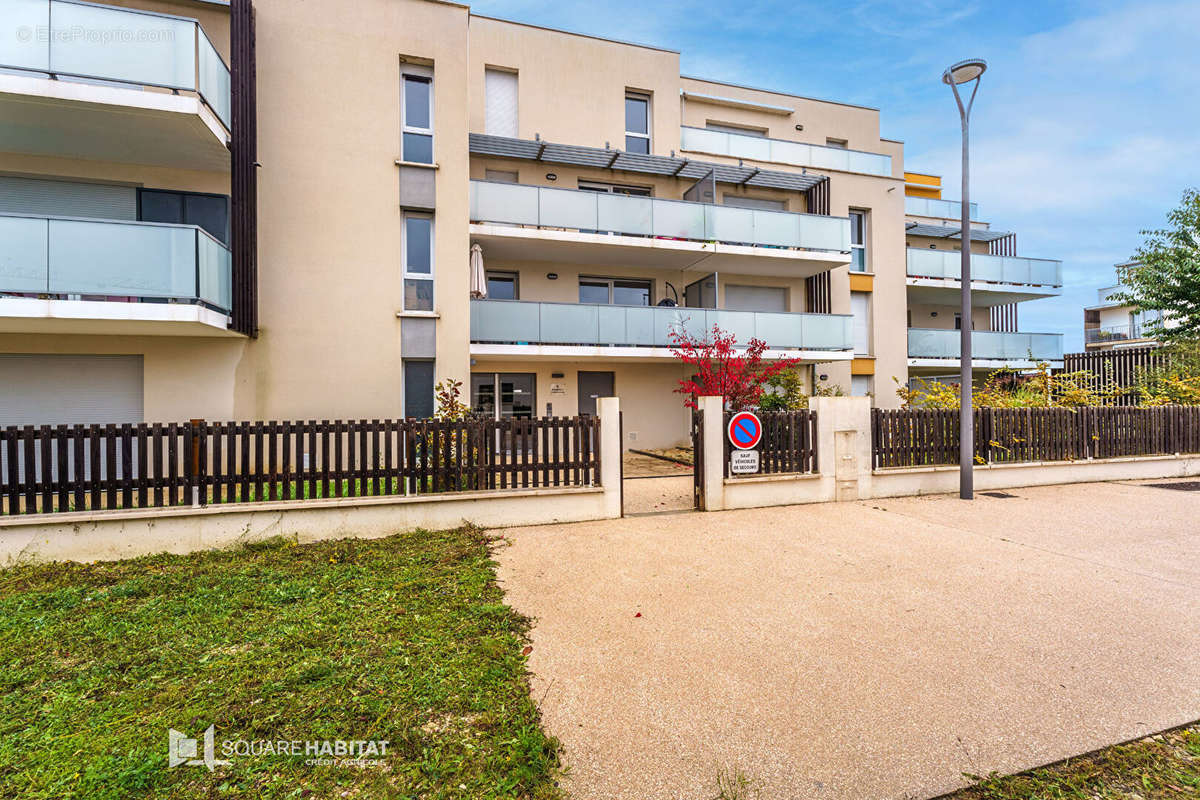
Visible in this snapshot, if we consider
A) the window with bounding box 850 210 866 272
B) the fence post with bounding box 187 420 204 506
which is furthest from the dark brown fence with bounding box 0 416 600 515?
the window with bounding box 850 210 866 272

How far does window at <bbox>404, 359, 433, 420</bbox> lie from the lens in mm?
11133

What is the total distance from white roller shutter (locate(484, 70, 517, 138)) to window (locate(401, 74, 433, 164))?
166 inches

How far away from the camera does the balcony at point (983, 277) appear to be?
19.3 meters

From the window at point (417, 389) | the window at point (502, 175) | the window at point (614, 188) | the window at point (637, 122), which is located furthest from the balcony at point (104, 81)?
the window at point (637, 122)

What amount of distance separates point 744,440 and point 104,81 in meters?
11.1

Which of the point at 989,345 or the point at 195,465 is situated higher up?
the point at 989,345

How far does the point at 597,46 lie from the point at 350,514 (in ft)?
51.5

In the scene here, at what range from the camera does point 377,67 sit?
10.8 metres

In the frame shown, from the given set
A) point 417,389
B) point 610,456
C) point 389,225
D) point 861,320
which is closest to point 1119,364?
point 861,320

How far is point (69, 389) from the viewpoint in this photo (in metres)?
9.48

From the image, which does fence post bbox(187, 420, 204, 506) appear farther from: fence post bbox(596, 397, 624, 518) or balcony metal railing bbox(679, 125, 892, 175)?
balcony metal railing bbox(679, 125, 892, 175)

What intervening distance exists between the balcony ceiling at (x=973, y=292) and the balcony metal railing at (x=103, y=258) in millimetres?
20416

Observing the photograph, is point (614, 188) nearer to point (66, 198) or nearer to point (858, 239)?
point (858, 239)

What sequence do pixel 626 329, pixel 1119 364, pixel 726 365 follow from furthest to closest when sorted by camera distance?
pixel 1119 364, pixel 626 329, pixel 726 365
